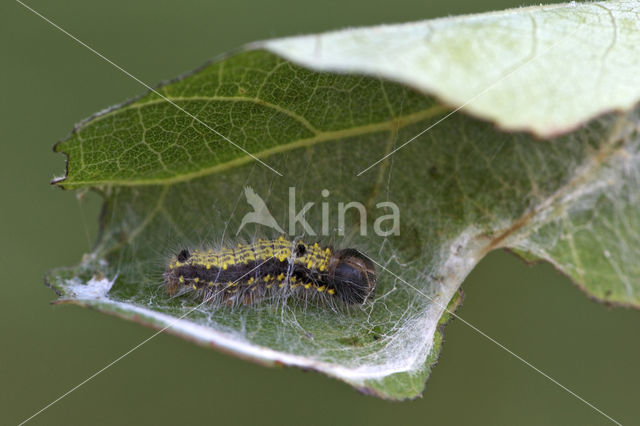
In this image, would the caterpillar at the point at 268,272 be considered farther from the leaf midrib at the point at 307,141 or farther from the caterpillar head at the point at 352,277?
the leaf midrib at the point at 307,141

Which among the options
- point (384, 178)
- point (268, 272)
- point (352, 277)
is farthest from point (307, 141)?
point (268, 272)

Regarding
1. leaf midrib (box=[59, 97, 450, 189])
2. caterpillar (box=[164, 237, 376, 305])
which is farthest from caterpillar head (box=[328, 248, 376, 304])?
leaf midrib (box=[59, 97, 450, 189])

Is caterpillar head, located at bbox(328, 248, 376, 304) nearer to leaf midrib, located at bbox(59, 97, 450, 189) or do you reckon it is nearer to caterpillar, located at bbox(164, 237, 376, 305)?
caterpillar, located at bbox(164, 237, 376, 305)

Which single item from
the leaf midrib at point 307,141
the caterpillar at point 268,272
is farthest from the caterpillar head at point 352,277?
the leaf midrib at point 307,141

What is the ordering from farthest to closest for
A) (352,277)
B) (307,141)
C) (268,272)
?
(268,272)
(352,277)
(307,141)

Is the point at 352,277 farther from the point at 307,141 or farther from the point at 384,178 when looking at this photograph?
the point at 307,141

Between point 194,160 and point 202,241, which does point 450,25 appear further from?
point 202,241
